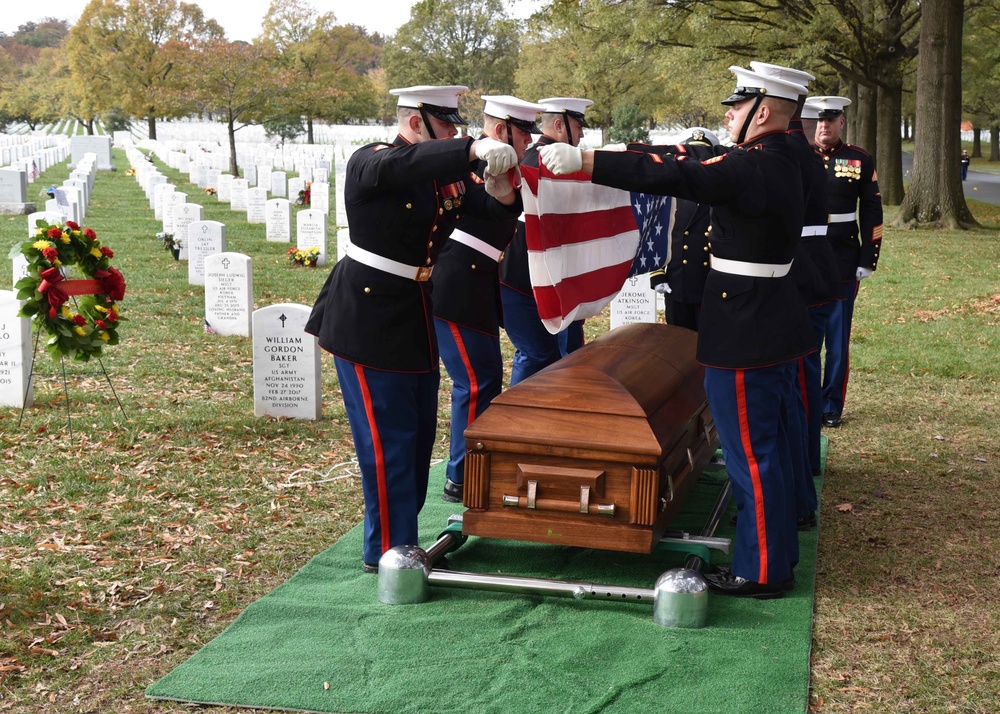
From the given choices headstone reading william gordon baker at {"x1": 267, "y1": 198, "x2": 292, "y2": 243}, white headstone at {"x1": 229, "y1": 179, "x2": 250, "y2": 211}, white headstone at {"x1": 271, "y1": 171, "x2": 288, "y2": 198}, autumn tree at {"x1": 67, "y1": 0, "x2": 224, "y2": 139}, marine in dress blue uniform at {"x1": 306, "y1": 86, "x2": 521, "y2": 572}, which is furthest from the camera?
autumn tree at {"x1": 67, "y1": 0, "x2": 224, "y2": 139}

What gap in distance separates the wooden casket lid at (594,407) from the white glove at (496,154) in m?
0.98

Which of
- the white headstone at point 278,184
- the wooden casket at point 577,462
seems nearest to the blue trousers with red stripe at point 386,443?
the wooden casket at point 577,462

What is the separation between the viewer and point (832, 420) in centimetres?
699

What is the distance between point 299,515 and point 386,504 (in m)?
1.08

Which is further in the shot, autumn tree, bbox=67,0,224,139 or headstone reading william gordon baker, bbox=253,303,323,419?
autumn tree, bbox=67,0,224,139

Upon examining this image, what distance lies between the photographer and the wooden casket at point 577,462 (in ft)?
12.9

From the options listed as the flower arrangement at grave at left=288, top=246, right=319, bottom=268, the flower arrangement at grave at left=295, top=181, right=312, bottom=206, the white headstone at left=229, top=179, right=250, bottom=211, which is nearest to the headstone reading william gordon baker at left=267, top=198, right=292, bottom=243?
the flower arrangement at grave at left=288, top=246, right=319, bottom=268

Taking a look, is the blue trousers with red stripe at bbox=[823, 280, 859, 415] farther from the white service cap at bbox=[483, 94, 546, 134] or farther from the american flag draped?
the white service cap at bbox=[483, 94, 546, 134]

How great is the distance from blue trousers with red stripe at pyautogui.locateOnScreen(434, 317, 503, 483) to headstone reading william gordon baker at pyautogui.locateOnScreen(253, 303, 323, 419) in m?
1.71

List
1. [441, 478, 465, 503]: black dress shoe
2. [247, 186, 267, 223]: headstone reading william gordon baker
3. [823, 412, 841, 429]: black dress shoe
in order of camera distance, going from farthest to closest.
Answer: [247, 186, 267, 223]: headstone reading william gordon baker < [823, 412, 841, 429]: black dress shoe < [441, 478, 465, 503]: black dress shoe

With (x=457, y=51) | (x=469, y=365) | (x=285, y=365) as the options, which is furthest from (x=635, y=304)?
(x=457, y=51)

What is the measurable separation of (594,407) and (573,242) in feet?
2.40

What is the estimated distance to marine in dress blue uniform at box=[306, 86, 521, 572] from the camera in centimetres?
405

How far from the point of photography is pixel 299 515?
5188 millimetres
